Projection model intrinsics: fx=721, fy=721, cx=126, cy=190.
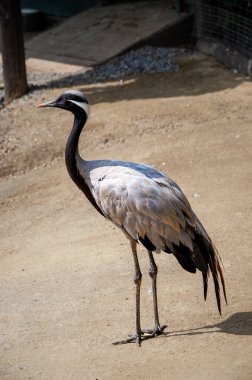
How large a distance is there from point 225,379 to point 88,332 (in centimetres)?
148

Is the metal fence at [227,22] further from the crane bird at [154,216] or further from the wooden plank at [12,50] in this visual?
the crane bird at [154,216]

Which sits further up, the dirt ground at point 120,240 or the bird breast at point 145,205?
the bird breast at point 145,205

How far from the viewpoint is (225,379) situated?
520cm

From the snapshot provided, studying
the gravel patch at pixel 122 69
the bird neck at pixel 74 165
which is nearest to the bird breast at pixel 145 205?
the bird neck at pixel 74 165

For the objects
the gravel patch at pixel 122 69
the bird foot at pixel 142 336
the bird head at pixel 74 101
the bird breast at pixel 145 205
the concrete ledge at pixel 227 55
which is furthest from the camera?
the gravel patch at pixel 122 69

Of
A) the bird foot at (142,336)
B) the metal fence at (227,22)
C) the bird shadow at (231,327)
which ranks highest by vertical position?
the metal fence at (227,22)

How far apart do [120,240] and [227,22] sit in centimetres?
724

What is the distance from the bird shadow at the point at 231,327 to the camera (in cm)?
589

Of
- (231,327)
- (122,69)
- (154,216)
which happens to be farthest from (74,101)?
(122,69)

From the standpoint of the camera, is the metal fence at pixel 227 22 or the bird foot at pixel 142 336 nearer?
the bird foot at pixel 142 336

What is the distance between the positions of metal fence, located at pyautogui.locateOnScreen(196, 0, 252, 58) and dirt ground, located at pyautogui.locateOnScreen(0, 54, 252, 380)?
0.64 m

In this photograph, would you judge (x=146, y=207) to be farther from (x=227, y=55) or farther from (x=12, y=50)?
(x=12, y=50)

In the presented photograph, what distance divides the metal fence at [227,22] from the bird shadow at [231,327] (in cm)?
750

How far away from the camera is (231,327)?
596 centimetres
